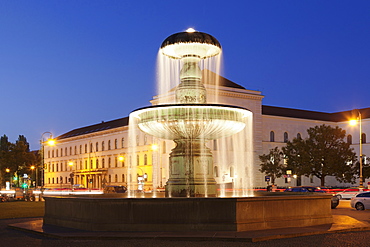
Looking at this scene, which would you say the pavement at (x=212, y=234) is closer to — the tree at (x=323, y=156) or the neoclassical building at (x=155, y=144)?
the tree at (x=323, y=156)

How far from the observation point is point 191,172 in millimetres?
16969

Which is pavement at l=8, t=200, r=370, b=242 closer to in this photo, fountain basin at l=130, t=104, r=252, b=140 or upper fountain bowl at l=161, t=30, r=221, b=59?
fountain basin at l=130, t=104, r=252, b=140

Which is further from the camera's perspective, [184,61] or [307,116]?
[307,116]

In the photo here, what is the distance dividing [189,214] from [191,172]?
3556 mm

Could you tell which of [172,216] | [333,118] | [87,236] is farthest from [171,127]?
[333,118]

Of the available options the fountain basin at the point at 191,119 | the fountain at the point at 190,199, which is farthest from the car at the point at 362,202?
the fountain basin at the point at 191,119

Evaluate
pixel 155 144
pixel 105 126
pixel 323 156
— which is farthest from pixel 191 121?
pixel 105 126

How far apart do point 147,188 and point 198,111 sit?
6132 centimetres

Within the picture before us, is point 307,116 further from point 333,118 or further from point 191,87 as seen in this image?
point 191,87

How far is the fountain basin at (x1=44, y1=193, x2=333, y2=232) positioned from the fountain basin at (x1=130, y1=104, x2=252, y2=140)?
336 centimetres

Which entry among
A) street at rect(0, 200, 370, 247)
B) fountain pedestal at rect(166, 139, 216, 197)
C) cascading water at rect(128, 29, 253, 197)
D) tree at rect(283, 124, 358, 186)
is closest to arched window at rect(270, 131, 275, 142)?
tree at rect(283, 124, 358, 186)

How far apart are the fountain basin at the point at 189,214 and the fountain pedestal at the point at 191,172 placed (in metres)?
3.25

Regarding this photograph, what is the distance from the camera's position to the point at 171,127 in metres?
16.5

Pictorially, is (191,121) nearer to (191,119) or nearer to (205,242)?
(191,119)
